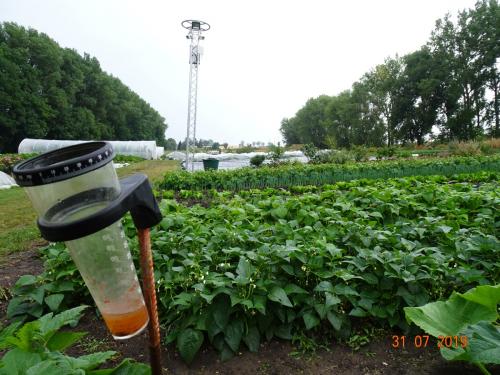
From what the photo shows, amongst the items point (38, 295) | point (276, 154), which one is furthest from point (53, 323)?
point (276, 154)

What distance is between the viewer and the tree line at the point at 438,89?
116 feet

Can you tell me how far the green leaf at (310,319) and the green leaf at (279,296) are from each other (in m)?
0.19

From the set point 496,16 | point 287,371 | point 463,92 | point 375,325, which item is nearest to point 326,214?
point 375,325

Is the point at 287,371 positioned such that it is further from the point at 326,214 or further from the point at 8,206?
the point at 8,206

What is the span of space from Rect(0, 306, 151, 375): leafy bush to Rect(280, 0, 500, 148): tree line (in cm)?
3274

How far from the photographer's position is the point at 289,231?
2.68 metres

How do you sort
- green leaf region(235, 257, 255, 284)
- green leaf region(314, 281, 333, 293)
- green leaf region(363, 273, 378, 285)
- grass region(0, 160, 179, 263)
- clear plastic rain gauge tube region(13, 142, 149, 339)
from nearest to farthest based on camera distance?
clear plastic rain gauge tube region(13, 142, 149, 339), green leaf region(235, 257, 255, 284), green leaf region(314, 281, 333, 293), green leaf region(363, 273, 378, 285), grass region(0, 160, 179, 263)

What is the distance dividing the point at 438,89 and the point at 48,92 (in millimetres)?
41576

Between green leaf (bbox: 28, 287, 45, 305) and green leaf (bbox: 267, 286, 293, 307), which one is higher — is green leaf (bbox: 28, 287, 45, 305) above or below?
below

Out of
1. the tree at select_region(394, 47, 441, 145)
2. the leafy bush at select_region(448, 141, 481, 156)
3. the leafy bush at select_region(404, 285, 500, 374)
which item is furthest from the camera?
the tree at select_region(394, 47, 441, 145)

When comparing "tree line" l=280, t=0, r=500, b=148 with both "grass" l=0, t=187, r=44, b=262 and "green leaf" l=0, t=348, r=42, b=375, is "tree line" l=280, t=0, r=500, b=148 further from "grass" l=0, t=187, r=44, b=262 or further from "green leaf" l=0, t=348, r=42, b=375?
"green leaf" l=0, t=348, r=42, b=375

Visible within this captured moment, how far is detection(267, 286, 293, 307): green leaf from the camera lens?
6.27ft

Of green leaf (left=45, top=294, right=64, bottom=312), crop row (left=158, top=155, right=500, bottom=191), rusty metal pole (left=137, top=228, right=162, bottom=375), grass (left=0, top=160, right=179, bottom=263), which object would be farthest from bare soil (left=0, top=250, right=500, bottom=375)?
crop row (left=158, top=155, right=500, bottom=191)

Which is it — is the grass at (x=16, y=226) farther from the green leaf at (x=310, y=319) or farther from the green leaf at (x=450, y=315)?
the green leaf at (x=450, y=315)
